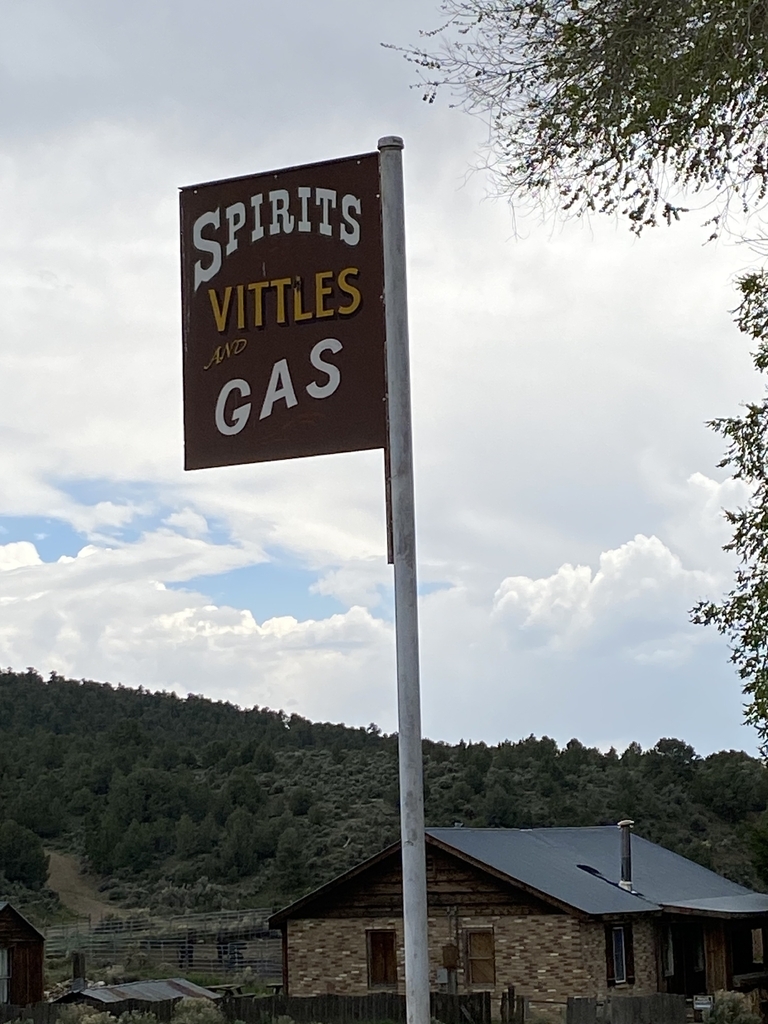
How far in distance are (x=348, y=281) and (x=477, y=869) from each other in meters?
24.3

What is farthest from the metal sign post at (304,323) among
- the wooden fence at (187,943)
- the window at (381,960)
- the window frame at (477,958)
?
the wooden fence at (187,943)

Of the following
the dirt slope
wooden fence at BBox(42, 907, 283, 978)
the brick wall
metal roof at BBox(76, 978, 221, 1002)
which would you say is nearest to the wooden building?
metal roof at BBox(76, 978, 221, 1002)

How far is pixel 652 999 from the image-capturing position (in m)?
22.0

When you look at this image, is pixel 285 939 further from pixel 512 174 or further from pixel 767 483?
pixel 512 174

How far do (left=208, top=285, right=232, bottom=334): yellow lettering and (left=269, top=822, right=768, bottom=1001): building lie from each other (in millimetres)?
23013

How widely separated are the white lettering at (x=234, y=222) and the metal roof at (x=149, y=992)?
22900mm

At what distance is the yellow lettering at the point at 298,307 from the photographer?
6.33 meters

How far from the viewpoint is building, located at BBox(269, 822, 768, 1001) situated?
2823 centimetres

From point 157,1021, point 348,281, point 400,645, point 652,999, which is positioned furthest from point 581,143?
point 157,1021

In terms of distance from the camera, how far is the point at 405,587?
19.9 ft

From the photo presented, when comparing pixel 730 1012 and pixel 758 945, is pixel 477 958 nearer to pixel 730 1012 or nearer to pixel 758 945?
pixel 730 1012

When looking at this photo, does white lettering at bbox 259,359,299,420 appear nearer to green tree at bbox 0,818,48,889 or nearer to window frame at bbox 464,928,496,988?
window frame at bbox 464,928,496,988

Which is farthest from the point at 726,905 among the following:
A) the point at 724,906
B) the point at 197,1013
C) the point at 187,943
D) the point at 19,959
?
the point at 187,943

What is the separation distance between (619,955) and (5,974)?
50.2 ft
